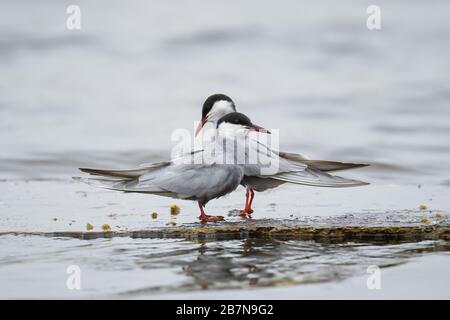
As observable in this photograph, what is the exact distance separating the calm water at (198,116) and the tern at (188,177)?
22 centimetres

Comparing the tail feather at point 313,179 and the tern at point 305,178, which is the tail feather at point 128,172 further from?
the tail feather at point 313,179

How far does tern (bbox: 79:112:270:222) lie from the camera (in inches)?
240

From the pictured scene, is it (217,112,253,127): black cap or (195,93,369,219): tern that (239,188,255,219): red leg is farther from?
(217,112,253,127): black cap

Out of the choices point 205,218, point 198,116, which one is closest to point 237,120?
point 205,218

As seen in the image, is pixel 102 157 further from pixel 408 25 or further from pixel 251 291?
pixel 408 25

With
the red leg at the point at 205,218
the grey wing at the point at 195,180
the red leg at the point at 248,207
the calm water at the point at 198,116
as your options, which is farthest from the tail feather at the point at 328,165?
the red leg at the point at 205,218

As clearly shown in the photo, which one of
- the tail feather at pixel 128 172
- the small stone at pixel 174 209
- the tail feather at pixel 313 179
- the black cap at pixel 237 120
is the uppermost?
the black cap at pixel 237 120

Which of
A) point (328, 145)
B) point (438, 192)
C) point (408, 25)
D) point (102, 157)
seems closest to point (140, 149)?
point (102, 157)

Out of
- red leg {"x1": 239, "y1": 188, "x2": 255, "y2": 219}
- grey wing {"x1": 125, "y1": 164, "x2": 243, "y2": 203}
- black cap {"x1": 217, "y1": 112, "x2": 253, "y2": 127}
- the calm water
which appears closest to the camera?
the calm water

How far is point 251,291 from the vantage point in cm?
431

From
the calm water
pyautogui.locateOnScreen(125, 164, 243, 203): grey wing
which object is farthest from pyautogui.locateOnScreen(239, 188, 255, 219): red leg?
pyautogui.locateOnScreen(125, 164, 243, 203): grey wing

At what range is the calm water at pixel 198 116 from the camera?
15.5 feet

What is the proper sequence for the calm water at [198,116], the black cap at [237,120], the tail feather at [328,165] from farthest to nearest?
1. the black cap at [237,120]
2. the tail feather at [328,165]
3. the calm water at [198,116]

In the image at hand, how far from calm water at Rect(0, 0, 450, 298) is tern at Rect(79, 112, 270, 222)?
0.22 metres
